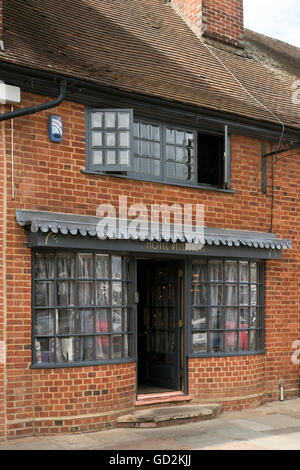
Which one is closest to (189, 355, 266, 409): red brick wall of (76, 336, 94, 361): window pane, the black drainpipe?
(76, 336, 94, 361): window pane

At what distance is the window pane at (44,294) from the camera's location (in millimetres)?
8461

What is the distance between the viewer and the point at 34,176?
8.46 metres

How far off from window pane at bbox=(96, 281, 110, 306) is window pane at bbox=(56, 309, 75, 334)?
18.3 inches

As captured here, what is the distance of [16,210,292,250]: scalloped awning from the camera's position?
319 inches

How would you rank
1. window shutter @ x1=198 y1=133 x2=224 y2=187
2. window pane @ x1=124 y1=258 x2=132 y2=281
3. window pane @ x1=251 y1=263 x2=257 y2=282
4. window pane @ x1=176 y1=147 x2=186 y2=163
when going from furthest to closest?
window pane @ x1=251 y1=263 x2=257 y2=282
window shutter @ x1=198 y1=133 x2=224 y2=187
window pane @ x1=176 y1=147 x2=186 y2=163
window pane @ x1=124 y1=258 x2=132 y2=281

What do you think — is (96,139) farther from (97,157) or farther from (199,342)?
(199,342)

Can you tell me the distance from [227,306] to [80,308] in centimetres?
289

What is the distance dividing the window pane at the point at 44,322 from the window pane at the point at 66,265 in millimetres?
567

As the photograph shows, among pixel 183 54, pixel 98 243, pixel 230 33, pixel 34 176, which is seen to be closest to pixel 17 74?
pixel 34 176

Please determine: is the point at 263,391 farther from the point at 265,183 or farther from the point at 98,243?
the point at 98,243

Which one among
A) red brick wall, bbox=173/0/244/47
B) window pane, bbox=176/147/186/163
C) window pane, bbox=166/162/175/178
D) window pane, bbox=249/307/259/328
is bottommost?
window pane, bbox=249/307/259/328

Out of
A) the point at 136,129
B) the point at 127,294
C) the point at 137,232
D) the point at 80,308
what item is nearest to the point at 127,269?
the point at 127,294

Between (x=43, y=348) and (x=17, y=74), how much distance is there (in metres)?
3.81

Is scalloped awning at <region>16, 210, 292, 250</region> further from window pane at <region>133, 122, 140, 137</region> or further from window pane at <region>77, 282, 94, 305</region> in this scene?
window pane at <region>133, 122, 140, 137</region>
